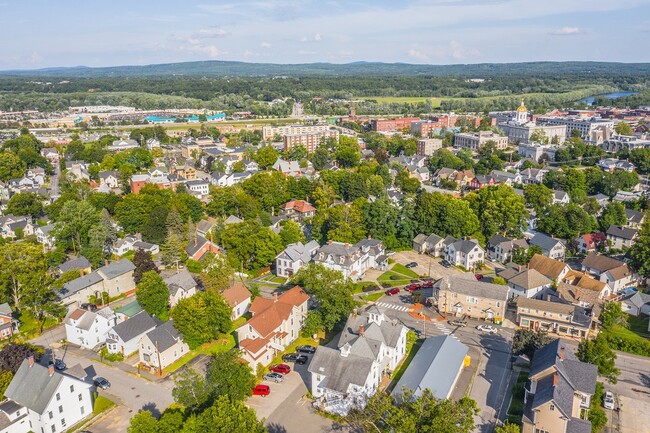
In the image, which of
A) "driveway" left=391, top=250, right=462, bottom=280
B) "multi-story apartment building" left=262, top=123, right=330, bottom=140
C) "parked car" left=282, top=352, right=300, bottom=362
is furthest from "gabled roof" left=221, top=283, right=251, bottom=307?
"multi-story apartment building" left=262, top=123, right=330, bottom=140

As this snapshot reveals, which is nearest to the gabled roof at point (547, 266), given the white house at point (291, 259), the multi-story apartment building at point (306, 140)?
the white house at point (291, 259)

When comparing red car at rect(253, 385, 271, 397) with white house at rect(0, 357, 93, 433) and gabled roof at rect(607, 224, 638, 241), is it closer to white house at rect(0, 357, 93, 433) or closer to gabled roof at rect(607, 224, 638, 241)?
white house at rect(0, 357, 93, 433)

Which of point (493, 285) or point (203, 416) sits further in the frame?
point (493, 285)

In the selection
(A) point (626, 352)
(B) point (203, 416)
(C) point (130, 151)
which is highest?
(C) point (130, 151)

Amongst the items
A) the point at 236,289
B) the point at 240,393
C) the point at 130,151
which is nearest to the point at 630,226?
the point at 236,289

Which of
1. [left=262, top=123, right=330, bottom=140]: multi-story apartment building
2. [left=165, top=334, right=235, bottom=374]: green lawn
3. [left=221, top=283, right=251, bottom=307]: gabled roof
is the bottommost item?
[left=165, top=334, right=235, bottom=374]: green lawn

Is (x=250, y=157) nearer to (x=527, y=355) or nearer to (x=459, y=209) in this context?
(x=459, y=209)
